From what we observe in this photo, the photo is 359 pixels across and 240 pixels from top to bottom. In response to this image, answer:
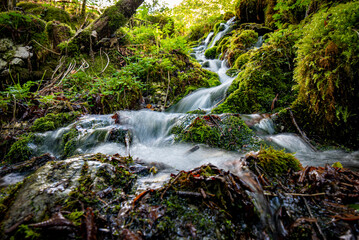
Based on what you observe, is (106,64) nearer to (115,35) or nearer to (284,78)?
Answer: (115,35)

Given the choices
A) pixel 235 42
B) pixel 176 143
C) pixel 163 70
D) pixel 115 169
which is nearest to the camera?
pixel 115 169

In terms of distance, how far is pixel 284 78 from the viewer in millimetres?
3627

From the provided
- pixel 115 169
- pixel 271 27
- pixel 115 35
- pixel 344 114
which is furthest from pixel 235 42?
pixel 115 169

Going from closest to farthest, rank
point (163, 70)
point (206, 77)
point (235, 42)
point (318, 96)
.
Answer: point (318, 96) → point (163, 70) → point (206, 77) → point (235, 42)

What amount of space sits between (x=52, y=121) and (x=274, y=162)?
14.4 ft

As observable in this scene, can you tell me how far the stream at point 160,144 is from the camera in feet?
7.13

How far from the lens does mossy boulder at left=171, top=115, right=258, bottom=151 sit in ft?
8.66

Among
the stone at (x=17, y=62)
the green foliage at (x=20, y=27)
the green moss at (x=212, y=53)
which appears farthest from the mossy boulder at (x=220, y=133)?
the green moss at (x=212, y=53)

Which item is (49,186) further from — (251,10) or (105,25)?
(251,10)

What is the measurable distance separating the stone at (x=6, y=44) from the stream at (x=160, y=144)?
158 inches

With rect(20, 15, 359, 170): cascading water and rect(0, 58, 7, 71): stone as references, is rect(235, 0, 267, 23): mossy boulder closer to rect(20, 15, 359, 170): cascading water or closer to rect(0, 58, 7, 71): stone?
rect(20, 15, 359, 170): cascading water

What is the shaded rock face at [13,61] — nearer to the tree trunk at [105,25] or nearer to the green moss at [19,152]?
the tree trunk at [105,25]

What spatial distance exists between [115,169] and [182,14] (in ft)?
61.7

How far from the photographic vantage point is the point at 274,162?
155 cm
